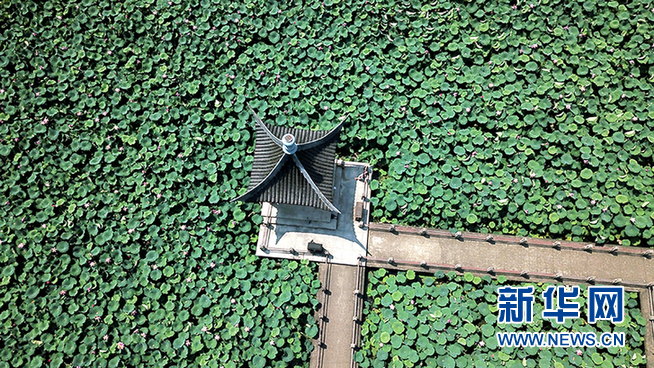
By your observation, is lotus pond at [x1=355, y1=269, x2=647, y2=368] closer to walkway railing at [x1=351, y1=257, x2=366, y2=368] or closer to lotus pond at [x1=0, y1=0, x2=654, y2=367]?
walkway railing at [x1=351, y1=257, x2=366, y2=368]

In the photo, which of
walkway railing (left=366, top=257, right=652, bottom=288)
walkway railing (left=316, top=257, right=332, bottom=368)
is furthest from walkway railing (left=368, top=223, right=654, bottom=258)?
walkway railing (left=316, top=257, right=332, bottom=368)

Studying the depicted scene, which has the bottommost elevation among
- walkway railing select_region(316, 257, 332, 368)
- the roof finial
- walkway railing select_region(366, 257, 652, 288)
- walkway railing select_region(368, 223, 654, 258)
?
walkway railing select_region(316, 257, 332, 368)

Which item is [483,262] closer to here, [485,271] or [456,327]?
[485,271]

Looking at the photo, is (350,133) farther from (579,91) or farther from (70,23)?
(70,23)

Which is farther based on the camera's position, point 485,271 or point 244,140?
point 244,140

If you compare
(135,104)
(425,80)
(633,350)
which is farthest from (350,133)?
(633,350)

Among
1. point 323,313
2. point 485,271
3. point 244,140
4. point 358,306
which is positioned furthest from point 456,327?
point 244,140
